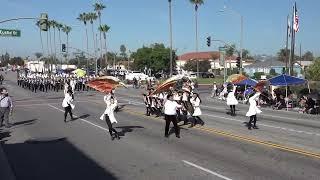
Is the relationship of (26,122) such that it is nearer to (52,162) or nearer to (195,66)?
(52,162)

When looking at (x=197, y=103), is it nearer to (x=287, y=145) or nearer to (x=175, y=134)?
(x=175, y=134)

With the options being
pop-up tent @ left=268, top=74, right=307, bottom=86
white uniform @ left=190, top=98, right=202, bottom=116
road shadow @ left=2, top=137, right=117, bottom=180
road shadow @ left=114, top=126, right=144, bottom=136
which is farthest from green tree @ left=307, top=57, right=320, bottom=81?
road shadow @ left=2, top=137, right=117, bottom=180

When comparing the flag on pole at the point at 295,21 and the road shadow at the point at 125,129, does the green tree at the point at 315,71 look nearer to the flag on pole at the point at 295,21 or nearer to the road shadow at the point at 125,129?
the flag on pole at the point at 295,21

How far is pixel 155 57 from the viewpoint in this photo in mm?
121312

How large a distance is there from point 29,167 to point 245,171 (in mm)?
5108

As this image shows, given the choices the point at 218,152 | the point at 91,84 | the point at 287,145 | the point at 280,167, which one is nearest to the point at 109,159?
the point at 218,152

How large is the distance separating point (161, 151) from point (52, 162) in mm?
3064

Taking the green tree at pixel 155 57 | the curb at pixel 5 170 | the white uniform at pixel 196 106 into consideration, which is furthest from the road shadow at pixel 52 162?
the green tree at pixel 155 57

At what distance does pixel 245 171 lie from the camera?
1163 centimetres

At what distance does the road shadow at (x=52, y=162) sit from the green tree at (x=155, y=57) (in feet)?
340

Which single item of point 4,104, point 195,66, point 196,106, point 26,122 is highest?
point 195,66

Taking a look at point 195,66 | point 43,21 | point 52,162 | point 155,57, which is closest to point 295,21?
point 43,21

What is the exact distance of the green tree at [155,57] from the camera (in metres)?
121

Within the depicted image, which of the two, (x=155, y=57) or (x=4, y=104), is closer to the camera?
(x=4, y=104)
